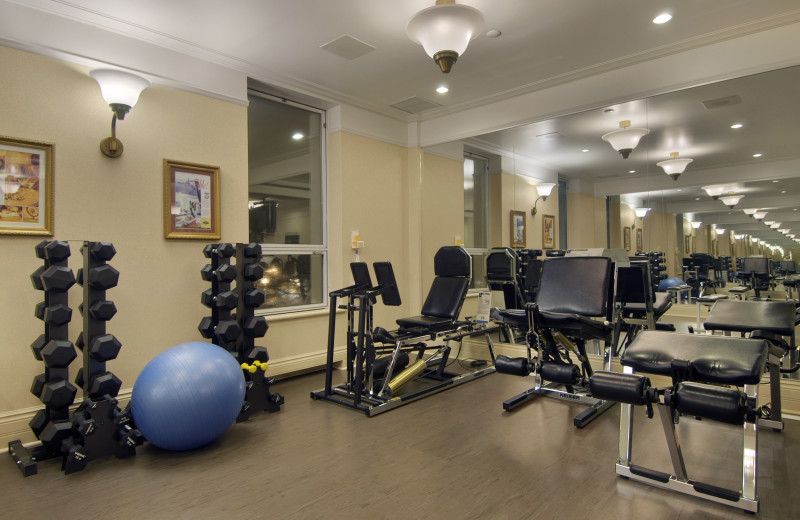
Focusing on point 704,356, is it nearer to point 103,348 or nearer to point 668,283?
point 668,283

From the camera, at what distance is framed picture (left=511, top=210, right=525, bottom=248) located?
4.95 metres

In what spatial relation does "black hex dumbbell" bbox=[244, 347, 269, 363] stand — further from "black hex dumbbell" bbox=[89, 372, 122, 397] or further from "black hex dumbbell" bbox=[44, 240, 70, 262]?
"black hex dumbbell" bbox=[44, 240, 70, 262]

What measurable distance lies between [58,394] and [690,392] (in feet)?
10.7

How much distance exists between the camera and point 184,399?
2.66 metres

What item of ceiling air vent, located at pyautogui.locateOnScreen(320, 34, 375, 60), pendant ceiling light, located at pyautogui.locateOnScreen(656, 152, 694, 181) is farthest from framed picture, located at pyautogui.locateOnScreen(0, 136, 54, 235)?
pendant ceiling light, located at pyautogui.locateOnScreen(656, 152, 694, 181)

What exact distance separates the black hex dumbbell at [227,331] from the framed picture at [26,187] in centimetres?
123

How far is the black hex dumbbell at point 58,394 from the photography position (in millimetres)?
2652

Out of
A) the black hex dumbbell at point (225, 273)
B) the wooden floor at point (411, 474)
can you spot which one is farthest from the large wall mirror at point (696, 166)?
the black hex dumbbell at point (225, 273)

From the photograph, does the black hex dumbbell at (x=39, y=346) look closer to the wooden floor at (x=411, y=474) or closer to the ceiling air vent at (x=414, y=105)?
the wooden floor at (x=411, y=474)

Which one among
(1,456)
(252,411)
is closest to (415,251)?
(252,411)

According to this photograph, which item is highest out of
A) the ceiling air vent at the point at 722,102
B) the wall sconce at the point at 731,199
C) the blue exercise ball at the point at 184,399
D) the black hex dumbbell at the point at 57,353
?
the ceiling air vent at the point at 722,102

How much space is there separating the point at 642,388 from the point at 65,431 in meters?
3.11

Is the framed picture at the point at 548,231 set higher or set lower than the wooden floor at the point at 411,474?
higher

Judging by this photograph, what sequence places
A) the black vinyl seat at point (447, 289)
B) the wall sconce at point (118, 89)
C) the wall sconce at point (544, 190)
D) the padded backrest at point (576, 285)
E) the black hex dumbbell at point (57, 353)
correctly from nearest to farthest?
1. the black hex dumbbell at point (57, 353)
2. the wall sconce at point (118, 89)
3. the padded backrest at point (576, 285)
4. the black vinyl seat at point (447, 289)
5. the wall sconce at point (544, 190)
